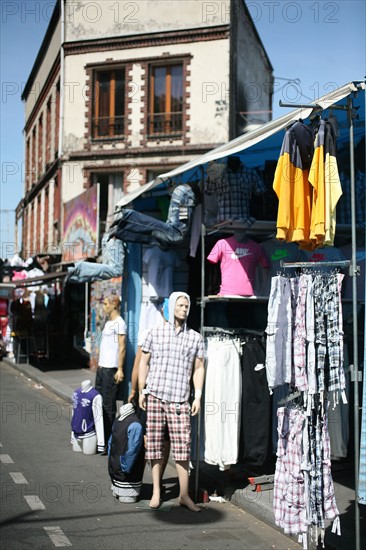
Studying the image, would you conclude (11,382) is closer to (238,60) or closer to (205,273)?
(205,273)

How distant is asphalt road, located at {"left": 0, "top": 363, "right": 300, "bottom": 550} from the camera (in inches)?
240

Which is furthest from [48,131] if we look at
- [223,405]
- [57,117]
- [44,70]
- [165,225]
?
[223,405]

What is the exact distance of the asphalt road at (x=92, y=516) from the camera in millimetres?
6102

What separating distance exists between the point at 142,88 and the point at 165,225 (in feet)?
54.9

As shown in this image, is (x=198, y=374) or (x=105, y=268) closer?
(x=198, y=374)

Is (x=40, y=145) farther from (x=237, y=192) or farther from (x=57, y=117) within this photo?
(x=237, y=192)

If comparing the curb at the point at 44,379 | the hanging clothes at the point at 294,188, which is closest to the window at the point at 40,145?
the curb at the point at 44,379

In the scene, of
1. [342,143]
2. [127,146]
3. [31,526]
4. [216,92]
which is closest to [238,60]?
[216,92]

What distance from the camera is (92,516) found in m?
6.82

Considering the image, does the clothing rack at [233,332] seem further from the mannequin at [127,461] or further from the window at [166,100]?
the window at [166,100]

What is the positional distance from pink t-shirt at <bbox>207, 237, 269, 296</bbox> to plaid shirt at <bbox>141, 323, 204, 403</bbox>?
0.92 metres

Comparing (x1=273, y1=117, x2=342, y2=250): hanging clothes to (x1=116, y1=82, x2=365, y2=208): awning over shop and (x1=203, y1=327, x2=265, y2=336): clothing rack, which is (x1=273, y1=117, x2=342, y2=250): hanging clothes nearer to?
(x1=116, y1=82, x2=365, y2=208): awning over shop

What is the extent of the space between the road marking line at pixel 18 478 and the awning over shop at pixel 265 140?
3719 mm

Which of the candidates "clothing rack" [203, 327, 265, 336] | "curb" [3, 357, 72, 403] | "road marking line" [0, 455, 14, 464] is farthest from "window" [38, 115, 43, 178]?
"clothing rack" [203, 327, 265, 336]
